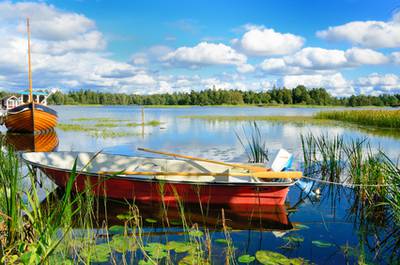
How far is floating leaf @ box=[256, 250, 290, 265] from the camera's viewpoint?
4.41m

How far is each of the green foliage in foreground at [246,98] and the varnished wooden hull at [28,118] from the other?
83524mm

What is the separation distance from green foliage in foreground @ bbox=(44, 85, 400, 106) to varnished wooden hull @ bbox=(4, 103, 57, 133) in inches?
3288

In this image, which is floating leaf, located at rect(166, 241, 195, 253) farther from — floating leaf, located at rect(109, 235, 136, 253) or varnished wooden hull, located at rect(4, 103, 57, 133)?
varnished wooden hull, located at rect(4, 103, 57, 133)

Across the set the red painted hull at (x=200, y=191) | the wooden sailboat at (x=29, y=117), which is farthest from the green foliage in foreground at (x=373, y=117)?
the wooden sailboat at (x=29, y=117)

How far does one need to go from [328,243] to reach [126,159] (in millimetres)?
5379

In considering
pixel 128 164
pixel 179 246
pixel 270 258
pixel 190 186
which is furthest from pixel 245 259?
pixel 128 164

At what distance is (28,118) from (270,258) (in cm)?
2152

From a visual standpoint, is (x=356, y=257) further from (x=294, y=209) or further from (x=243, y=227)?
(x=294, y=209)

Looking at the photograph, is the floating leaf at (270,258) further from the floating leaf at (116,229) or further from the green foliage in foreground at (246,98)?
the green foliage in foreground at (246,98)

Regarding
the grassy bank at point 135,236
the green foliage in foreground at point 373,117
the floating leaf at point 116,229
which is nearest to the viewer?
the grassy bank at point 135,236

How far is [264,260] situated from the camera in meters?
4.49

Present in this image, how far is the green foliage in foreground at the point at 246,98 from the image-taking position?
100 metres

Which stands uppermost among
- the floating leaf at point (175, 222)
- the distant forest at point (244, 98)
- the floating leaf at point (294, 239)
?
the distant forest at point (244, 98)

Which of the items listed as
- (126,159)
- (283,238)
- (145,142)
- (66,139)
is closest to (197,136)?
(145,142)
